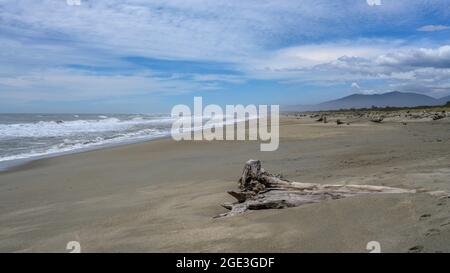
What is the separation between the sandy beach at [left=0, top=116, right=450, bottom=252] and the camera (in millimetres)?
4277

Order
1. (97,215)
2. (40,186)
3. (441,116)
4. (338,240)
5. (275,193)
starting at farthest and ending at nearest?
(441,116) < (40,186) < (97,215) < (275,193) < (338,240)

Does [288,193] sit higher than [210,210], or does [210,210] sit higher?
[288,193]

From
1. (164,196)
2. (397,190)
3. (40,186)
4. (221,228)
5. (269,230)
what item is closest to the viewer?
(269,230)

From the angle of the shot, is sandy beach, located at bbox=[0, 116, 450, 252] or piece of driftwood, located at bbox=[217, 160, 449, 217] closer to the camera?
sandy beach, located at bbox=[0, 116, 450, 252]

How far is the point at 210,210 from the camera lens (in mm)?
6559

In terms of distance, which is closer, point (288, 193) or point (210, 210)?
point (288, 193)

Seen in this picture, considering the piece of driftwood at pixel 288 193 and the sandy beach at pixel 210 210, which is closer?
the sandy beach at pixel 210 210

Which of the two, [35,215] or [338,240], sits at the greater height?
[338,240]

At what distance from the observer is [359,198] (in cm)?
Result: 536

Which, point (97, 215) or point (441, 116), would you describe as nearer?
point (97, 215)

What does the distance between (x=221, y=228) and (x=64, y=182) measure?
23.5 ft

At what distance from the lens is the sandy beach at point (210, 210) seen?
14.0ft

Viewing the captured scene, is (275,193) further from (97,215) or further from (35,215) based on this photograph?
(35,215)
